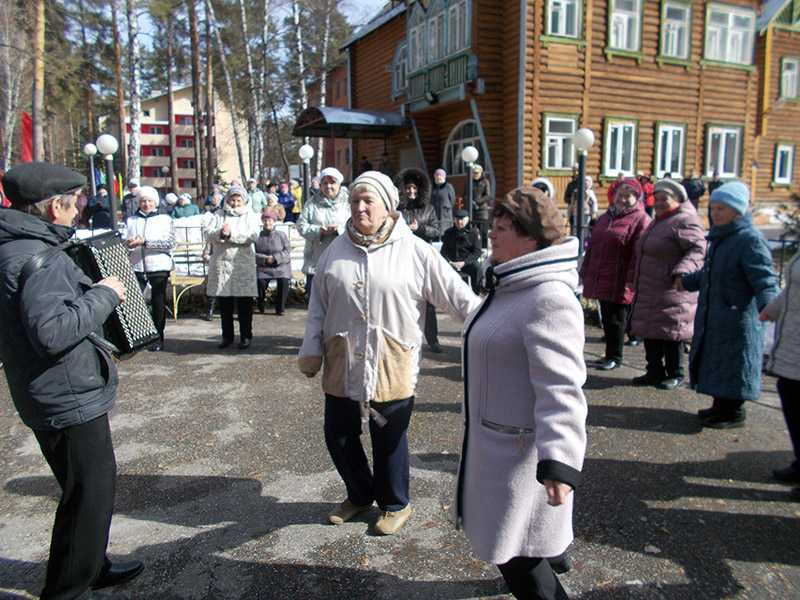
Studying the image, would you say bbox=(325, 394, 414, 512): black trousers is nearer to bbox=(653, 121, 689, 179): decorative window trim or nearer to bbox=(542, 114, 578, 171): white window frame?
bbox=(542, 114, 578, 171): white window frame

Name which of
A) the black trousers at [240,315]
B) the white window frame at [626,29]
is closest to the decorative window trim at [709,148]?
the white window frame at [626,29]

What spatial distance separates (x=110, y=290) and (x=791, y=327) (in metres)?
3.75

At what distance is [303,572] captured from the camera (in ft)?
9.73

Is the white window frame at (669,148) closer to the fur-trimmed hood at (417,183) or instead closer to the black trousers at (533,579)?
the fur-trimmed hood at (417,183)

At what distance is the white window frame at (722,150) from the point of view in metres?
18.0

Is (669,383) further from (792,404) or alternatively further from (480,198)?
(480,198)

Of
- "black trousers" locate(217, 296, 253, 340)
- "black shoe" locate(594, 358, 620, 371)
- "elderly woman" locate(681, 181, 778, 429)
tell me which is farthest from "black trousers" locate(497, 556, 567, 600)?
"black trousers" locate(217, 296, 253, 340)

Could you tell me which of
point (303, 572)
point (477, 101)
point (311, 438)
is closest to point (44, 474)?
point (311, 438)

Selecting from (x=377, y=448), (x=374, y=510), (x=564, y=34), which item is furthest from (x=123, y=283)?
(x=564, y=34)

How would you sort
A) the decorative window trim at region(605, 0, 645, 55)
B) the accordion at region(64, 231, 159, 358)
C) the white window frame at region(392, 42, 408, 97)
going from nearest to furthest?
the accordion at region(64, 231, 159, 358) → the decorative window trim at region(605, 0, 645, 55) → the white window frame at region(392, 42, 408, 97)

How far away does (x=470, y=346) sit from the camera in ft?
7.48

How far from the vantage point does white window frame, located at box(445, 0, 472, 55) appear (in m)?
15.5

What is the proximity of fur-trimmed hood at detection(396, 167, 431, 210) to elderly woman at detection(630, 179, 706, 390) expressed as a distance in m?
2.71

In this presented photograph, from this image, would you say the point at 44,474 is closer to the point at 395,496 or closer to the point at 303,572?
the point at 303,572
